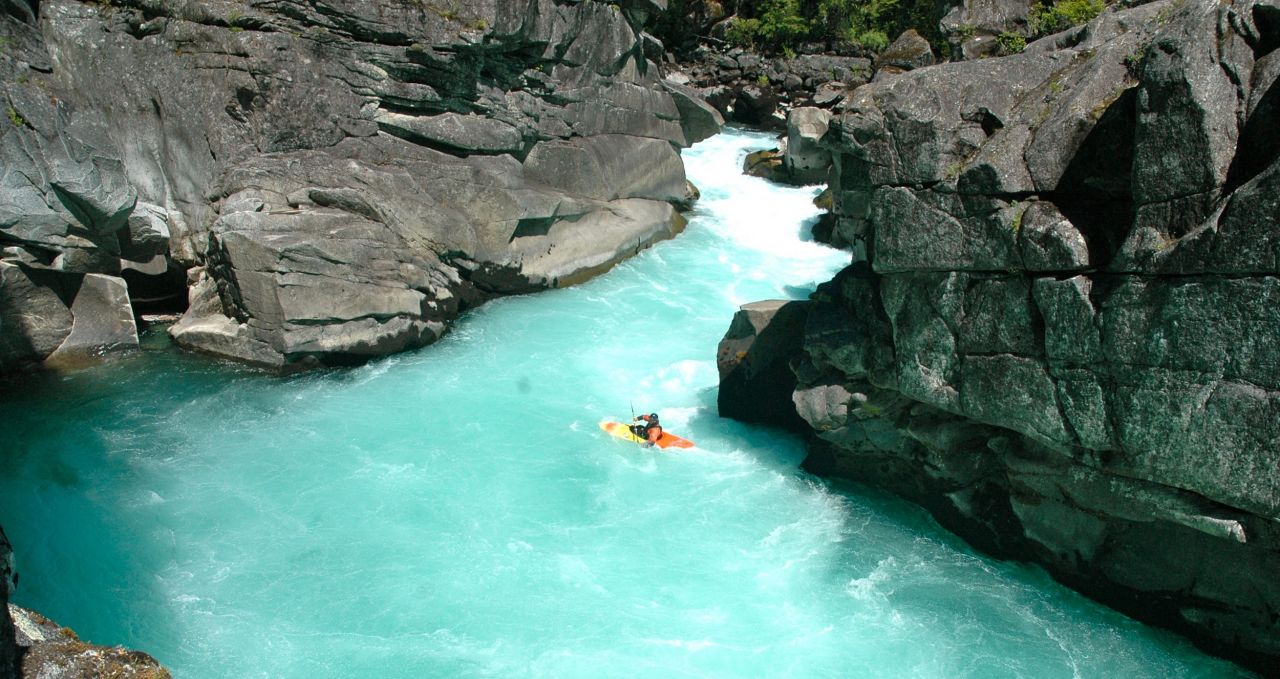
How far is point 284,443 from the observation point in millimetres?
16391

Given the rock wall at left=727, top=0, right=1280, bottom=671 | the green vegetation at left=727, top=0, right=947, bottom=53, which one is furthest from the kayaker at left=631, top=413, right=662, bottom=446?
the green vegetation at left=727, top=0, right=947, bottom=53

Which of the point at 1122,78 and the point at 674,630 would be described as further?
the point at 674,630

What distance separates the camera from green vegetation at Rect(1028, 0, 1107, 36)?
756 inches

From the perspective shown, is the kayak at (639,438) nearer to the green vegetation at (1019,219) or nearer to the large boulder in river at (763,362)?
the large boulder in river at (763,362)

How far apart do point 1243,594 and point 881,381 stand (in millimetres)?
5264

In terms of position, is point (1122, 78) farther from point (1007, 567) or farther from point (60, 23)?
point (60, 23)

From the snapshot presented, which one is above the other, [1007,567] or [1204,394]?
[1204,394]

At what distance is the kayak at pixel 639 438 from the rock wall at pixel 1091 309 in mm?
2862

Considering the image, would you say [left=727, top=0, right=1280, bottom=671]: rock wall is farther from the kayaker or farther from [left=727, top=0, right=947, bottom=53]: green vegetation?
[left=727, top=0, right=947, bottom=53]: green vegetation

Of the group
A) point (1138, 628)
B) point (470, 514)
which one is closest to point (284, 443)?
point (470, 514)

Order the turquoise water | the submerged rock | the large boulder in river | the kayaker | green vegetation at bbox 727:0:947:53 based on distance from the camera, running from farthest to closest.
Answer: green vegetation at bbox 727:0:947:53
the large boulder in river
the kayaker
the turquoise water
the submerged rock

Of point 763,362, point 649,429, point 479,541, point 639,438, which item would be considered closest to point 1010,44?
point 763,362

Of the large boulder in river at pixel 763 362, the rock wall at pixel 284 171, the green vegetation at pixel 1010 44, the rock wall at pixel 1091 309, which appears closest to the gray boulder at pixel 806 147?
the rock wall at pixel 284 171

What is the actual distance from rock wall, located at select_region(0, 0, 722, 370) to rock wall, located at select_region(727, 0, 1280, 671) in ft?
33.2
